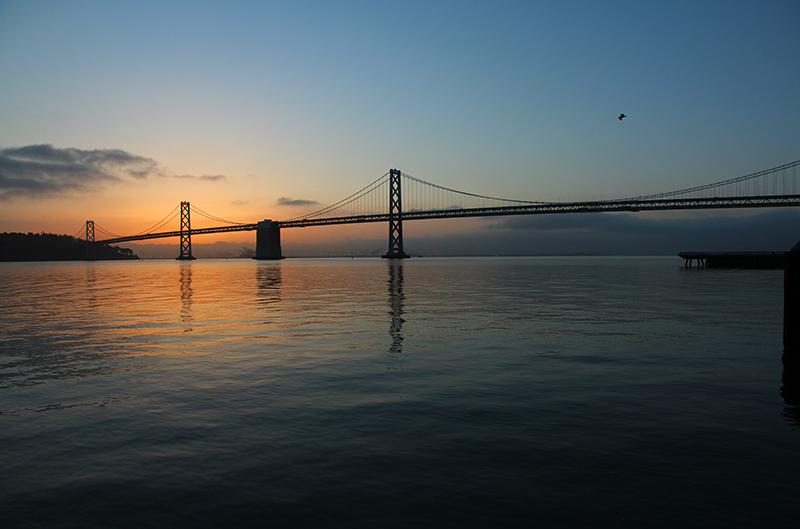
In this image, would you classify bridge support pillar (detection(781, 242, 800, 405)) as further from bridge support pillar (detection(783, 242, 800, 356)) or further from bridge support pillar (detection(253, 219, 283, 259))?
bridge support pillar (detection(253, 219, 283, 259))

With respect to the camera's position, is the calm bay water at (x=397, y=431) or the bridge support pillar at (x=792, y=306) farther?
the bridge support pillar at (x=792, y=306)

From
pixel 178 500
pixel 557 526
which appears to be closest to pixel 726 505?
pixel 557 526

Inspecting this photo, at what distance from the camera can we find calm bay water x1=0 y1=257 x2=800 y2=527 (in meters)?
3.58

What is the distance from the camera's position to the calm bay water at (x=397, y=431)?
3576 mm

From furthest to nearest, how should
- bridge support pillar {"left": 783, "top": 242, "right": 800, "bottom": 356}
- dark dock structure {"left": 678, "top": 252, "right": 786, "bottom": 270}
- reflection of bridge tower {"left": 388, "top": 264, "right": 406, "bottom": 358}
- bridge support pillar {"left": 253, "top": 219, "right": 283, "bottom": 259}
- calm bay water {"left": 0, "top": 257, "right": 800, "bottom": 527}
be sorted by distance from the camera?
bridge support pillar {"left": 253, "top": 219, "right": 283, "bottom": 259} → dark dock structure {"left": 678, "top": 252, "right": 786, "bottom": 270} → bridge support pillar {"left": 783, "top": 242, "right": 800, "bottom": 356} → reflection of bridge tower {"left": 388, "top": 264, "right": 406, "bottom": 358} → calm bay water {"left": 0, "top": 257, "right": 800, "bottom": 527}

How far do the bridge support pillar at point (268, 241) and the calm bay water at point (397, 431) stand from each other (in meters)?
112

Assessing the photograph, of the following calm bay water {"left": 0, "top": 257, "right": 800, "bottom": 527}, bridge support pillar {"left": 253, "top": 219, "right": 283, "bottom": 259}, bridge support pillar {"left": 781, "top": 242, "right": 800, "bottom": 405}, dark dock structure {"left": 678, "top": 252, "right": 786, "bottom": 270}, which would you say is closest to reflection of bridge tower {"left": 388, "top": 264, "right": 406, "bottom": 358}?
calm bay water {"left": 0, "top": 257, "right": 800, "bottom": 527}

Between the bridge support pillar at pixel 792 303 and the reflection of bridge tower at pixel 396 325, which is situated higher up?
the bridge support pillar at pixel 792 303

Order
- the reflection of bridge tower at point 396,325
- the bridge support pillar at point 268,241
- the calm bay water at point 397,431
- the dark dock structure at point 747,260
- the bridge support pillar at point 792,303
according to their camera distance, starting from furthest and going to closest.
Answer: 1. the bridge support pillar at point 268,241
2. the dark dock structure at point 747,260
3. the bridge support pillar at point 792,303
4. the reflection of bridge tower at point 396,325
5. the calm bay water at point 397,431

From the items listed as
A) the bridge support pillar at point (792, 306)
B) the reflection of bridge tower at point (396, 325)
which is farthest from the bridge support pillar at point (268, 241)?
the bridge support pillar at point (792, 306)

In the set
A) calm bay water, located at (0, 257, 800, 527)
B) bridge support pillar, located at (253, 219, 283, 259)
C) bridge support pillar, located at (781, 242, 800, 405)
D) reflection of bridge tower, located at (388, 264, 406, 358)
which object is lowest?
reflection of bridge tower, located at (388, 264, 406, 358)

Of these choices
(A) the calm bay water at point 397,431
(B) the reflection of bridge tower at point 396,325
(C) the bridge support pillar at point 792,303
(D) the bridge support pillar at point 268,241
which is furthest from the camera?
(D) the bridge support pillar at point 268,241

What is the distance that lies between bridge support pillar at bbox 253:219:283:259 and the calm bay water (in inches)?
4400

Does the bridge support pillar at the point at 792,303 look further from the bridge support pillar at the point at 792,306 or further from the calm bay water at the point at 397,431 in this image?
the calm bay water at the point at 397,431
